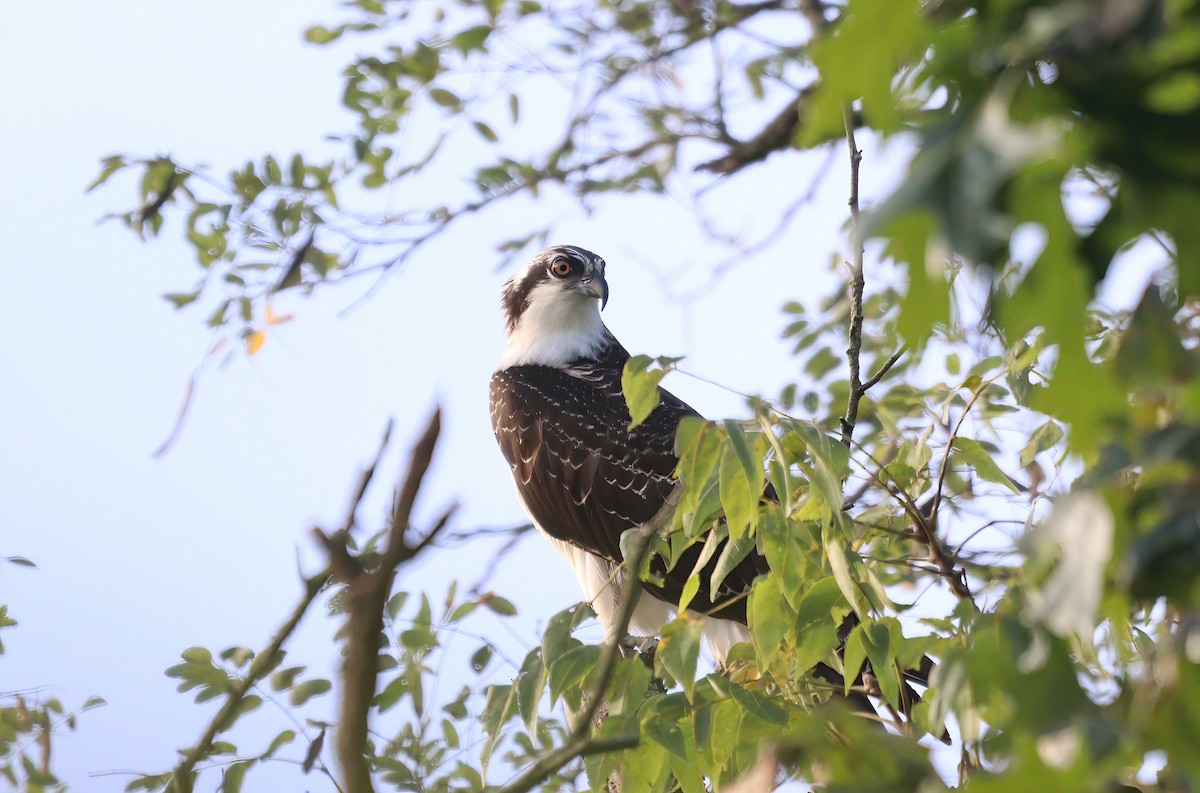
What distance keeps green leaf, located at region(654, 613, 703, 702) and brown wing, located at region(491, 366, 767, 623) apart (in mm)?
2597

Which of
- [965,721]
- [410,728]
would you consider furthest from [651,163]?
[965,721]

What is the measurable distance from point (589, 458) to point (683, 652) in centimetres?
311

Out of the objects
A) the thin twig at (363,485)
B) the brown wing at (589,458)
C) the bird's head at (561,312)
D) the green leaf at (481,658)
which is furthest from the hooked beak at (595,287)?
the thin twig at (363,485)

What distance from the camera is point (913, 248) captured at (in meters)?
0.77

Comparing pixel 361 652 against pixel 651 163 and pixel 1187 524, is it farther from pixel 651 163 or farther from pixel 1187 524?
pixel 651 163

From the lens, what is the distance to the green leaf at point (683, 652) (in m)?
2.27

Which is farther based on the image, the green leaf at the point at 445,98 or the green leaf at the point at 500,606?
the green leaf at the point at 445,98

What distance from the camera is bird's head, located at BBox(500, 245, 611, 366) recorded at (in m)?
6.21

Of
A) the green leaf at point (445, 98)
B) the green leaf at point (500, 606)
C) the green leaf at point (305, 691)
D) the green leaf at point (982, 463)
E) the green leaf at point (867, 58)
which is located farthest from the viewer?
the green leaf at point (445, 98)

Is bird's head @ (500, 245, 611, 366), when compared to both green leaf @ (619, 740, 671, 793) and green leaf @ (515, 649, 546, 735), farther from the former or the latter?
green leaf @ (619, 740, 671, 793)

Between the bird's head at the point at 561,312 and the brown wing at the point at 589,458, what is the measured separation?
15.4 inches

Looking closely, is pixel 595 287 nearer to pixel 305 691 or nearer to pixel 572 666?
pixel 305 691

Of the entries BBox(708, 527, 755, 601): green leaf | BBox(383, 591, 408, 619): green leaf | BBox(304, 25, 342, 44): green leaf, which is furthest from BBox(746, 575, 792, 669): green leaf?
BBox(304, 25, 342, 44): green leaf

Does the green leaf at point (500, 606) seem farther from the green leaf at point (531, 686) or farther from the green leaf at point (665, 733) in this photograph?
the green leaf at point (665, 733)
